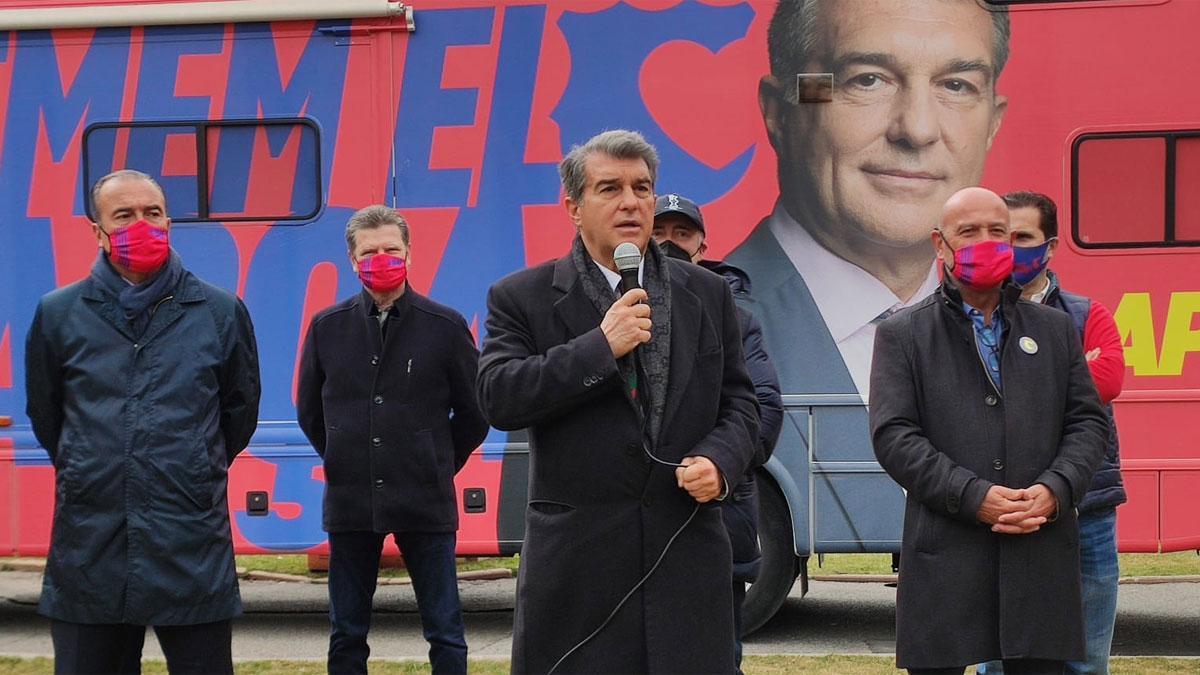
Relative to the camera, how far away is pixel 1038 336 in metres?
4.04

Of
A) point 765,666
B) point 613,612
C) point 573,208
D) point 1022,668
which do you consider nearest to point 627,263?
point 573,208

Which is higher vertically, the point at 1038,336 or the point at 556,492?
the point at 1038,336

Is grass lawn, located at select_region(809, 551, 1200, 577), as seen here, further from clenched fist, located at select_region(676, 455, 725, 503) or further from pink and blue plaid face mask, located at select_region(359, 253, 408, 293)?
clenched fist, located at select_region(676, 455, 725, 503)

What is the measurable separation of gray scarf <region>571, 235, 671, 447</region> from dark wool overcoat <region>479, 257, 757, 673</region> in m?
0.02

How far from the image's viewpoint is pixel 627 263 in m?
3.43

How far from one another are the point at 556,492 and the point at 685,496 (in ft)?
1.04

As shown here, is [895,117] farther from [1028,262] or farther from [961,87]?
[1028,262]

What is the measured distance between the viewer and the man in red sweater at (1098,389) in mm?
4629

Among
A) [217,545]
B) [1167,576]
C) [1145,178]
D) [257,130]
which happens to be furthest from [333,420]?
[1167,576]

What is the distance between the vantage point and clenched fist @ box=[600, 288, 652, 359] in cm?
335

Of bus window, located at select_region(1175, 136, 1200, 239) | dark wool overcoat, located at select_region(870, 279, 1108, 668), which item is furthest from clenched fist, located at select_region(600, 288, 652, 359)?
bus window, located at select_region(1175, 136, 1200, 239)

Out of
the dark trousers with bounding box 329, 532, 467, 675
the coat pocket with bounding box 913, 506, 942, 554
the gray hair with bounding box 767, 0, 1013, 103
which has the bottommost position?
the dark trousers with bounding box 329, 532, 467, 675

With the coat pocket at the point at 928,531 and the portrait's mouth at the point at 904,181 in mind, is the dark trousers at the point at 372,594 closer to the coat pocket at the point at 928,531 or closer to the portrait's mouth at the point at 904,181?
the coat pocket at the point at 928,531

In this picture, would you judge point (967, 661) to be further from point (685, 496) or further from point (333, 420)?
point (333, 420)
